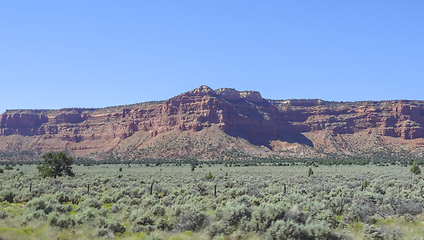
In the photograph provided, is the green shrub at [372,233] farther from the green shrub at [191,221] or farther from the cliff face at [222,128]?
the cliff face at [222,128]

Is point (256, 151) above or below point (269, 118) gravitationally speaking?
below

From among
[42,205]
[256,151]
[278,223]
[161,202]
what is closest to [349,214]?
[278,223]

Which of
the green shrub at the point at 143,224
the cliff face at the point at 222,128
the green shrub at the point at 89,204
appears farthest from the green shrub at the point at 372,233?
the cliff face at the point at 222,128

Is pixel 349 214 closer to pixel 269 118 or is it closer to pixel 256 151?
pixel 256 151

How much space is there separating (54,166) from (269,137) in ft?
345

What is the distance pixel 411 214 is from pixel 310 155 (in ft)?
326

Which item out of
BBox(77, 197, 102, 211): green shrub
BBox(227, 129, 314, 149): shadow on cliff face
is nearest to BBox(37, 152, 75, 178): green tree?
BBox(77, 197, 102, 211): green shrub

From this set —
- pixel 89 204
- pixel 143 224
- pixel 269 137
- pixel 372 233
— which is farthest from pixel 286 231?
pixel 269 137

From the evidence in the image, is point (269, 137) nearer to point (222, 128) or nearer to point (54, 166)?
point (222, 128)

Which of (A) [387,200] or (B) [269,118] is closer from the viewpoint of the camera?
(A) [387,200]

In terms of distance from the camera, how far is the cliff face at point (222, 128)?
11256 cm

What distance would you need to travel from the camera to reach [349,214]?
44.2 feet

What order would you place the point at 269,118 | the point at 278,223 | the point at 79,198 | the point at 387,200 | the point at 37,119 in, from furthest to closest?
the point at 37,119
the point at 269,118
the point at 79,198
the point at 387,200
the point at 278,223

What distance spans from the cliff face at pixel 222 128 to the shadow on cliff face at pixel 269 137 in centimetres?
39
